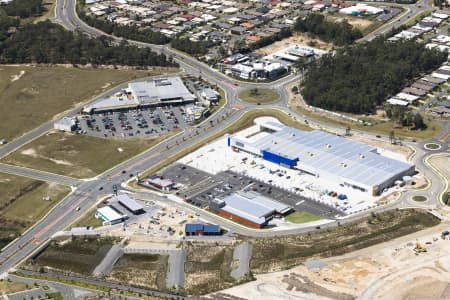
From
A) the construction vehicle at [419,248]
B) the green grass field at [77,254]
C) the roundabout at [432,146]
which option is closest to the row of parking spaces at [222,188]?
the construction vehicle at [419,248]

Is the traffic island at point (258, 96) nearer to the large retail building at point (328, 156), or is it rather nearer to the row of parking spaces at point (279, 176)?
the large retail building at point (328, 156)

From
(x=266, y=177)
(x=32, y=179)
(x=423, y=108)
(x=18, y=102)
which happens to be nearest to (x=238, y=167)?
(x=266, y=177)

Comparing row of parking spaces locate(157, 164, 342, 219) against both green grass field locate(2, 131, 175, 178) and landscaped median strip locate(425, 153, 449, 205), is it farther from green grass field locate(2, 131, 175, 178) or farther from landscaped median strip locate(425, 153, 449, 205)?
landscaped median strip locate(425, 153, 449, 205)

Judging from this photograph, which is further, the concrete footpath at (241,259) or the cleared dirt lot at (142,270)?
the concrete footpath at (241,259)

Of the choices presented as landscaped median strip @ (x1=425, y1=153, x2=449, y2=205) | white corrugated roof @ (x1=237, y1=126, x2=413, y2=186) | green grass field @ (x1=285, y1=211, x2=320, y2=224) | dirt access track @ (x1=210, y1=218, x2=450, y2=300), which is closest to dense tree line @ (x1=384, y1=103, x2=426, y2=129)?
landscaped median strip @ (x1=425, y1=153, x2=449, y2=205)

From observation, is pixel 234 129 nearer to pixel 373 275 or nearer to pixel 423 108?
pixel 423 108

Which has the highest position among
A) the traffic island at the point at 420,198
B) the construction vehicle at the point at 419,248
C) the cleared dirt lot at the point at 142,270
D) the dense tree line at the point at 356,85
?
the dense tree line at the point at 356,85

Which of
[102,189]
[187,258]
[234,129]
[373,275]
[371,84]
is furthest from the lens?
[371,84]
